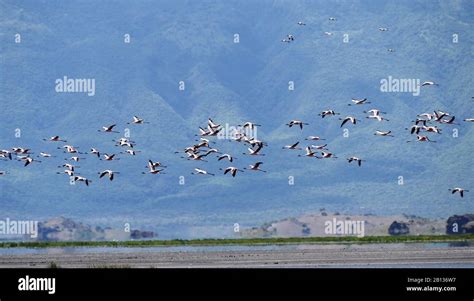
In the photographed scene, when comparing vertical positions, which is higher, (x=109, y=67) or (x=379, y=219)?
(x=109, y=67)

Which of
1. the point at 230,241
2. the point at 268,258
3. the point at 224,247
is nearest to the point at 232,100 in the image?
the point at 230,241

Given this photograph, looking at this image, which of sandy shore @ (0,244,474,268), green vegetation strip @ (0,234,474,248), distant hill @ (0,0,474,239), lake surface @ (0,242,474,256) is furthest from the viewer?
distant hill @ (0,0,474,239)

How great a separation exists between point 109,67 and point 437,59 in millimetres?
39829

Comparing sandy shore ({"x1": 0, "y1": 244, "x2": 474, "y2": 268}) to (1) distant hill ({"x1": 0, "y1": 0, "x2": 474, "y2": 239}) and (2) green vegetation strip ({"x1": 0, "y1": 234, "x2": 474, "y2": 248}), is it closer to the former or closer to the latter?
(2) green vegetation strip ({"x1": 0, "y1": 234, "x2": 474, "y2": 248})

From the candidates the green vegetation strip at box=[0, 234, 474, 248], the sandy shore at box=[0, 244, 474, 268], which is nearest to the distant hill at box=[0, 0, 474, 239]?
the green vegetation strip at box=[0, 234, 474, 248]

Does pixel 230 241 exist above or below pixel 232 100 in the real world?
below

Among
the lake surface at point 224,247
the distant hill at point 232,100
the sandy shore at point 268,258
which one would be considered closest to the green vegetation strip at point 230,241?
the lake surface at point 224,247

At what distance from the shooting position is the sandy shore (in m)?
71.0

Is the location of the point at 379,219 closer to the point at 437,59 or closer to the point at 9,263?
the point at 437,59

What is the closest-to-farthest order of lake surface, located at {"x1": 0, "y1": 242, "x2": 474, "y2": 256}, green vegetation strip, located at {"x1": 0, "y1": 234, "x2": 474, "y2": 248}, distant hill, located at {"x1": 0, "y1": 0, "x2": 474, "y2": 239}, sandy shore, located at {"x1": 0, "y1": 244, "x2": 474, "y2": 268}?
sandy shore, located at {"x1": 0, "y1": 244, "x2": 474, "y2": 268}, lake surface, located at {"x1": 0, "y1": 242, "x2": 474, "y2": 256}, green vegetation strip, located at {"x1": 0, "y1": 234, "x2": 474, "y2": 248}, distant hill, located at {"x1": 0, "y1": 0, "x2": 474, "y2": 239}

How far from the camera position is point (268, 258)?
251 feet

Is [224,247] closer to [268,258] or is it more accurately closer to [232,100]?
[268,258]
